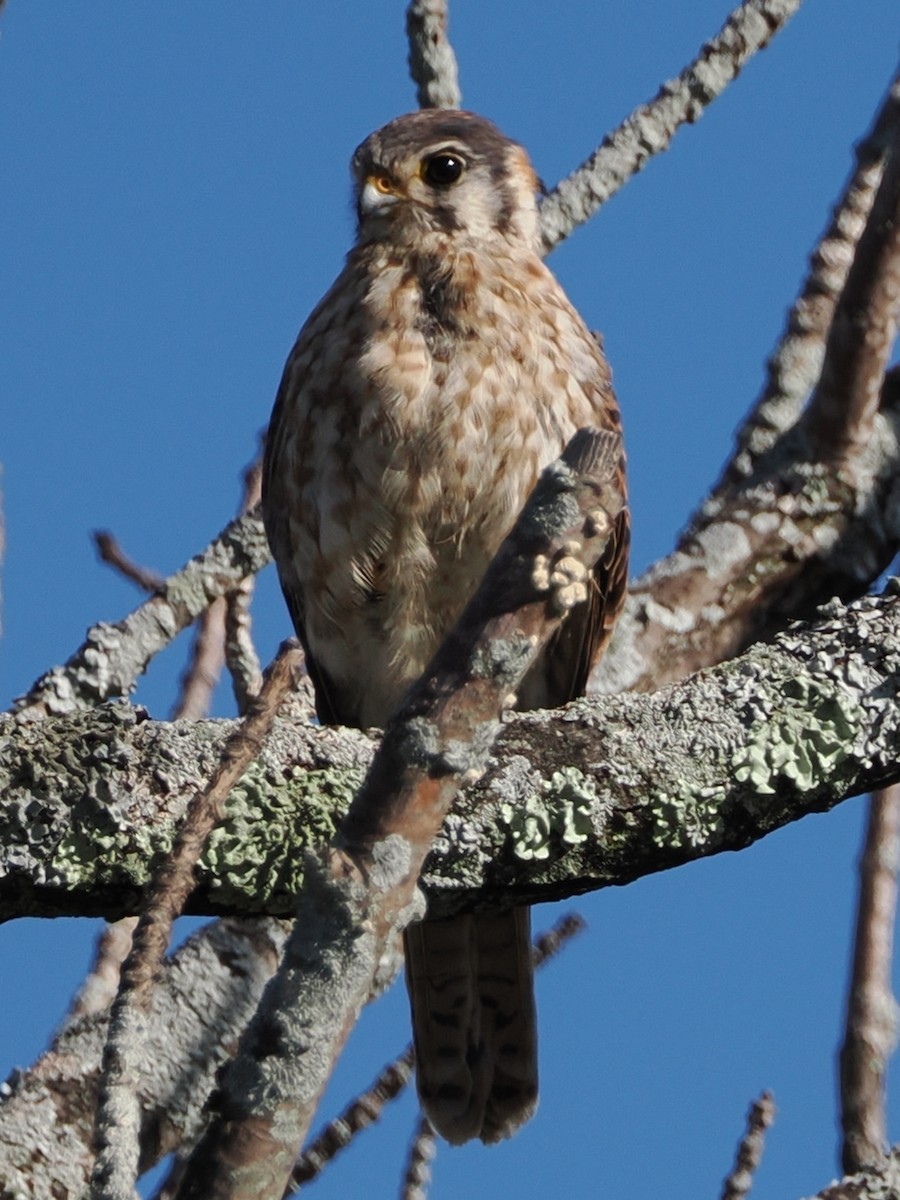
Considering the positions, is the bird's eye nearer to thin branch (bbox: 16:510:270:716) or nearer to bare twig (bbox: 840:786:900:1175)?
thin branch (bbox: 16:510:270:716)

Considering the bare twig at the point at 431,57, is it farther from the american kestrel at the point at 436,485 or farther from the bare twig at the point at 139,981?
the bare twig at the point at 139,981

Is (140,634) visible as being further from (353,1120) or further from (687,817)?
(687,817)

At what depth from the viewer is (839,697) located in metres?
2.73

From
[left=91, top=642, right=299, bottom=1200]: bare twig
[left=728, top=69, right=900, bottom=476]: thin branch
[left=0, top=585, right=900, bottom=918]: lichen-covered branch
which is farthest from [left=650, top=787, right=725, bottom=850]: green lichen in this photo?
[left=728, top=69, right=900, bottom=476]: thin branch

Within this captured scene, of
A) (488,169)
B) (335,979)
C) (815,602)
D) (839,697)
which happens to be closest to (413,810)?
(335,979)

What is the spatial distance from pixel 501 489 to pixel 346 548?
15.9 inches

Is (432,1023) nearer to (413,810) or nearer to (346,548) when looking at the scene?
(346,548)

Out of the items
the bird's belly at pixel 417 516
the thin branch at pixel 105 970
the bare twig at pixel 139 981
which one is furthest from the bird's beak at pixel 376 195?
the bare twig at pixel 139 981

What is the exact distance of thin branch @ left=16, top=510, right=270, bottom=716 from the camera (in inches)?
154

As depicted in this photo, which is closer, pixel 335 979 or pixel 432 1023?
pixel 335 979

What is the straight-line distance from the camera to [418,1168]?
3.10m

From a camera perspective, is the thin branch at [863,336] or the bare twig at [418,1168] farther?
the thin branch at [863,336]

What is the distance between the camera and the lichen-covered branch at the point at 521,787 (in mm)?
2588

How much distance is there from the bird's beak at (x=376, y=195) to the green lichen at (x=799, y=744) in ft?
8.12
